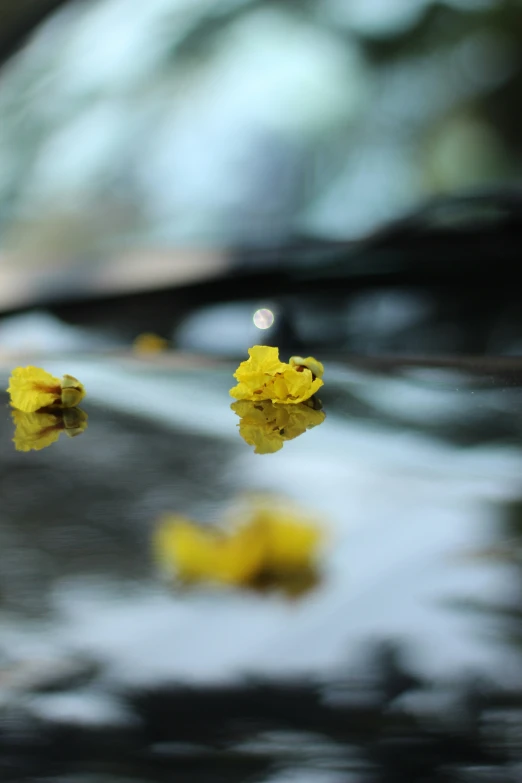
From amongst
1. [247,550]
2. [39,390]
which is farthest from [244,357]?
[247,550]

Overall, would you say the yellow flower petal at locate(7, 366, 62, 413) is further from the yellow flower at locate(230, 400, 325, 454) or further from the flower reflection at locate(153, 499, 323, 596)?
the flower reflection at locate(153, 499, 323, 596)

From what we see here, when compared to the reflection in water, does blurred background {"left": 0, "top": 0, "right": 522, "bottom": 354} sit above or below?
above

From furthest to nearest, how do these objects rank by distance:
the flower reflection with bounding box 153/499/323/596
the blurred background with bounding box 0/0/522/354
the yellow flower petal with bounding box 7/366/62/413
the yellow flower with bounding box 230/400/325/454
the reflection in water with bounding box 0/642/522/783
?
the blurred background with bounding box 0/0/522/354, the yellow flower petal with bounding box 7/366/62/413, the yellow flower with bounding box 230/400/325/454, the flower reflection with bounding box 153/499/323/596, the reflection in water with bounding box 0/642/522/783

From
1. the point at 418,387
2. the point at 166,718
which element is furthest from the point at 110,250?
the point at 166,718

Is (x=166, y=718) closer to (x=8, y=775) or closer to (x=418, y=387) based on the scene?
(x=8, y=775)

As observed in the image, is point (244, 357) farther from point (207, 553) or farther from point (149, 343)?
point (207, 553)

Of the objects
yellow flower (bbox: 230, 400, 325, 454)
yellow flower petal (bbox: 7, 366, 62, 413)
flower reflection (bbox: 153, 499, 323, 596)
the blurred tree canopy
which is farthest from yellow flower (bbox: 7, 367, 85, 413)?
the blurred tree canopy
